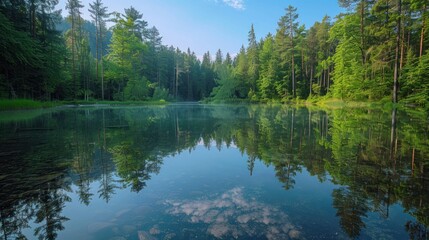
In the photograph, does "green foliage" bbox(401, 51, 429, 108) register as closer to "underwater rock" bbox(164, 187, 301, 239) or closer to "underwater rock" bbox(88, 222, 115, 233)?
"underwater rock" bbox(164, 187, 301, 239)

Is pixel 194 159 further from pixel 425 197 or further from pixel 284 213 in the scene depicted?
pixel 425 197

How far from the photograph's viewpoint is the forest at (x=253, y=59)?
1948 cm

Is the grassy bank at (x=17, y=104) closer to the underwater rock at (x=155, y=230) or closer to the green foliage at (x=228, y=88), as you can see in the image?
the underwater rock at (x=155, y=230)

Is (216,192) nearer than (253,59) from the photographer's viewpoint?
Yes


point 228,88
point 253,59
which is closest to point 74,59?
point 228,88

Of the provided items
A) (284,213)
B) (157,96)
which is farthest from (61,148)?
(157,96)

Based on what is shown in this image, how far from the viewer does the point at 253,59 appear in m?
53.8

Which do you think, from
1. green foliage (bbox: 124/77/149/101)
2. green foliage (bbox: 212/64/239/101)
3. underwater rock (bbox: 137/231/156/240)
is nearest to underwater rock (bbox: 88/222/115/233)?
underwater rock (bbox: 137/231/156/240)

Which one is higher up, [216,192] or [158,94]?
[158,94]

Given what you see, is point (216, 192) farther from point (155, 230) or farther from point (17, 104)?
point (17, 104)

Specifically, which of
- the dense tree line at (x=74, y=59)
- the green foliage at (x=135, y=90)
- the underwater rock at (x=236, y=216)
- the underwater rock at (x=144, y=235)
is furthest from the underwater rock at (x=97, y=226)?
the green foliage at (x=135, y=90)

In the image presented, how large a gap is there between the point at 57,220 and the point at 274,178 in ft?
10.1

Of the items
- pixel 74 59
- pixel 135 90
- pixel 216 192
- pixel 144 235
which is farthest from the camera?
pixel 135 90

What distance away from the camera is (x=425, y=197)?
2902 millimetres
